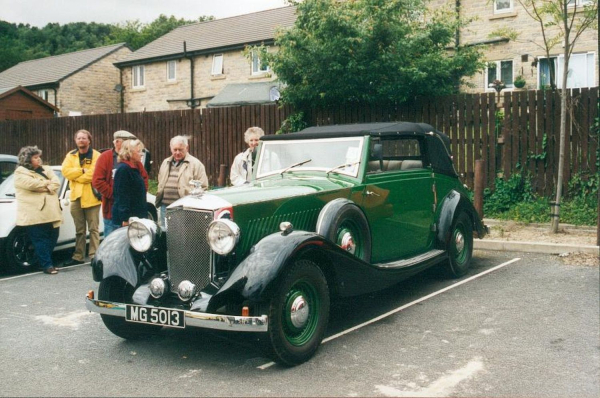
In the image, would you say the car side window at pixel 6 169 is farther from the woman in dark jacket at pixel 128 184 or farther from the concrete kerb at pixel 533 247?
the concrete kerb at pixel 533 247

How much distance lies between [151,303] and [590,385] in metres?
3.18

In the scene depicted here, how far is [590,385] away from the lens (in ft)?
13.7

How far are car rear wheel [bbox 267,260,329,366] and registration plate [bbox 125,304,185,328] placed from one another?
64cm

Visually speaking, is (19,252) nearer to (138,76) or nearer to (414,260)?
(414,260)

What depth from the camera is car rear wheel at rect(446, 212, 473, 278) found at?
7.30m

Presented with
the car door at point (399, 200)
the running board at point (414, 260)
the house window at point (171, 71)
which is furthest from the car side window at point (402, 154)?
the house window at point (171, 71)

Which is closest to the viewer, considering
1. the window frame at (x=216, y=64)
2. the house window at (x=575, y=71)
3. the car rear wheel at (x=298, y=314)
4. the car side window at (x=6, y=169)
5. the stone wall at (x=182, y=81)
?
the car rear wheel at (x=298, y=314)

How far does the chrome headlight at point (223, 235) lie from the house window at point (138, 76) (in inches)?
1206

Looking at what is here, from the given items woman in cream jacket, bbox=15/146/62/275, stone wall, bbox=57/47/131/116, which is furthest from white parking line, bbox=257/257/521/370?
stone wall, bbox=57/47/131/116

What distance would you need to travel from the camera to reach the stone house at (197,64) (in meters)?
28.5

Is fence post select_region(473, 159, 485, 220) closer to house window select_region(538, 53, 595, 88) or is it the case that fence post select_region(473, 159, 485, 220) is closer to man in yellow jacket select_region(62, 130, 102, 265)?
man in yellow jacket select_region(62, 130, 102, 265)

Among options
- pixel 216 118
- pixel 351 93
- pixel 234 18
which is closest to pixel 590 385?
pixel 351 93

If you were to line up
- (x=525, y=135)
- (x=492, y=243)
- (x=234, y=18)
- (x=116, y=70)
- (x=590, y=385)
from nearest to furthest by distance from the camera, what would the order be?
(x=590, y=385) < (x=492, y=243) < (x=525, y=135) < (x=234, y=18) < (x=116, y=70)

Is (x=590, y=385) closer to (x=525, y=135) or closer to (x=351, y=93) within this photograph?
(x=525, y=135)
